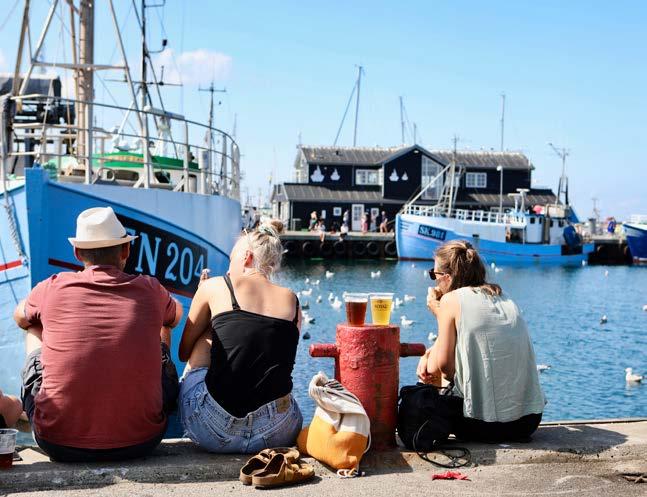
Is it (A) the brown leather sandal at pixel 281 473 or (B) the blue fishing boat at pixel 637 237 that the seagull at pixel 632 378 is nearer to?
(A) the brown leather sandal at pixel 281 473

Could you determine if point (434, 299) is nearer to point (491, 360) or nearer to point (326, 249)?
point (491, 360)

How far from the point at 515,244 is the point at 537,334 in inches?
1247

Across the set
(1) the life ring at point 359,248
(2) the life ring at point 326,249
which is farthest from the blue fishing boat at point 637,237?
(2) the life ring at point 326,249

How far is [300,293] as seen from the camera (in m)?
33.0

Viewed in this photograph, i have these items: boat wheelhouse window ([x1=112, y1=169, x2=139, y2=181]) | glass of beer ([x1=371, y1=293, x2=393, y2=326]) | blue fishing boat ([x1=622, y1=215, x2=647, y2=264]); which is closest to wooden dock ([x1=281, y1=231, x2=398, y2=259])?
blue fishing boat ([x1=622, y1=215, x2=647, y2=264])

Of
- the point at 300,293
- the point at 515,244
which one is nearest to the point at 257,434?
the point at 300,293

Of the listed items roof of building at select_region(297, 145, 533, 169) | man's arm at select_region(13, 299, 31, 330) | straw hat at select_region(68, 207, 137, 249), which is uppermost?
roof of building at select_region(297, 145, 533, 169)

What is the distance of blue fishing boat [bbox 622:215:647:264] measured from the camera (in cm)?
5800

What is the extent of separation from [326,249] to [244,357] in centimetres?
4985

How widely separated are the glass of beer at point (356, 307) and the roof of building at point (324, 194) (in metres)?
55.3

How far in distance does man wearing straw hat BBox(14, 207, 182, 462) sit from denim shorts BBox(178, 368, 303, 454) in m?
0.20

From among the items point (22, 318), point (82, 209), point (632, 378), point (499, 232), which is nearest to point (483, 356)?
point (22, 318)

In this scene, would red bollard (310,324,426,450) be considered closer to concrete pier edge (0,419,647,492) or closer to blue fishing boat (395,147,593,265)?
concrete pier edge (0,419,647,492)

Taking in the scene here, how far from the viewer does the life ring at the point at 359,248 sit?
54791 millimetres
